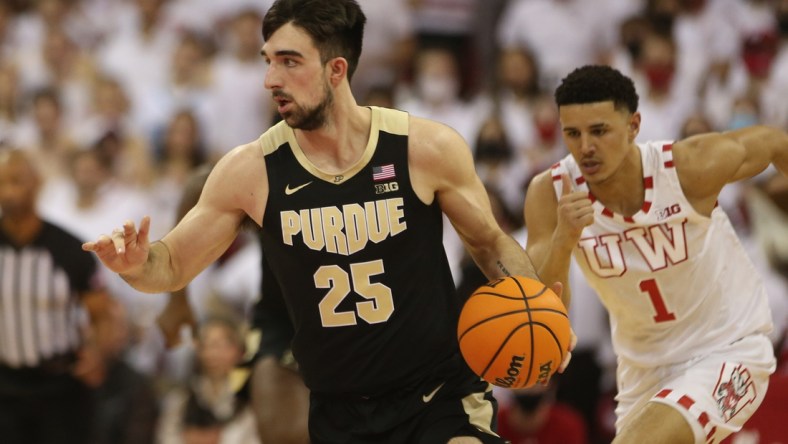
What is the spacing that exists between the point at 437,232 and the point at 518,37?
788cm

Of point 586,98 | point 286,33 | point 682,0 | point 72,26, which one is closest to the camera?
point 286,33

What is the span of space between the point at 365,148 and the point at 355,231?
400mm

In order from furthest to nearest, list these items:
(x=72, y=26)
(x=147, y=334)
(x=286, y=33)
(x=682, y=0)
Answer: (x=72, y=26)
(x=682, y=0)
(x=147, y=334)
(x=286, y=33)

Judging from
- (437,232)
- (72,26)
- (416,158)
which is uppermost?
(72,26)

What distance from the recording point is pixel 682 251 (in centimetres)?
666

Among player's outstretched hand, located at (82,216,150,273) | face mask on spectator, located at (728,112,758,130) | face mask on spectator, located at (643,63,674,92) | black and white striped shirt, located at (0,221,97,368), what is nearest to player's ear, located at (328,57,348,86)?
player's outstretched hand, located at (82,216,150,273)

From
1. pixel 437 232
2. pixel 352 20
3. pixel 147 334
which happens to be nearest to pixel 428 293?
pixel 437 232

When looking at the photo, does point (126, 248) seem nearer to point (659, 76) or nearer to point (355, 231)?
point (355, 231)

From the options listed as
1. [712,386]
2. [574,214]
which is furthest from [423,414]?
[712,386]

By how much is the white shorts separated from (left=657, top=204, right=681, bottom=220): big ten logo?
2.50ft

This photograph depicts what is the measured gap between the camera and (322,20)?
5676 mm

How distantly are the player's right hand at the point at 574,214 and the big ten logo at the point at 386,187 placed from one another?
0.94m

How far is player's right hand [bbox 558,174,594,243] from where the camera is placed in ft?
20.2

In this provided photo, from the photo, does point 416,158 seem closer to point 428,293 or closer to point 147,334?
point 428,293
